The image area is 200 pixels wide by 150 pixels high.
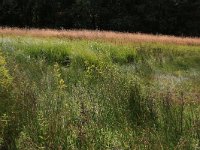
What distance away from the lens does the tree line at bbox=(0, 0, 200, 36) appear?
39625 mm

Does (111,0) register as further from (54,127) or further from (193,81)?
(54,127)

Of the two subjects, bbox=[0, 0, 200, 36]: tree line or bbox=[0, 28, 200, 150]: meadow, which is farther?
bbox=[0, 0, 200, 36]: tree line

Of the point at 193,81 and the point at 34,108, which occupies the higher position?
the point at 34,108

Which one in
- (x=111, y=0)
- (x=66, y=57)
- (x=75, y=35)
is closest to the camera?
(x=66, y=57)

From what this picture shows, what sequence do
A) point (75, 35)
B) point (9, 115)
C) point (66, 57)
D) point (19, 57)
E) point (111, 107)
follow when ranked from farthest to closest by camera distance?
1. point (75, 35)
2. point (66, 57)
3. point (19, 57)
4. point (111, 107)
5. point (9, 115)

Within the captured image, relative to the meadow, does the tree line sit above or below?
below

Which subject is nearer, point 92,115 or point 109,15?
point 92,115

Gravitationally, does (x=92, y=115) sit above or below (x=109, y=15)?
above

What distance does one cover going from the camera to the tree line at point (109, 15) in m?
39.6

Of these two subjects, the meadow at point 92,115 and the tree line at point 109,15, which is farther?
the tree line at point 109,15

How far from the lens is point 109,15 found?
135ft

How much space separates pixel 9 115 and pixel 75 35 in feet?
45.5

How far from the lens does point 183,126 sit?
23.4ft

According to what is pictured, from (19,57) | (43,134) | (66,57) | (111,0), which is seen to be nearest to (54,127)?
(43,134)
